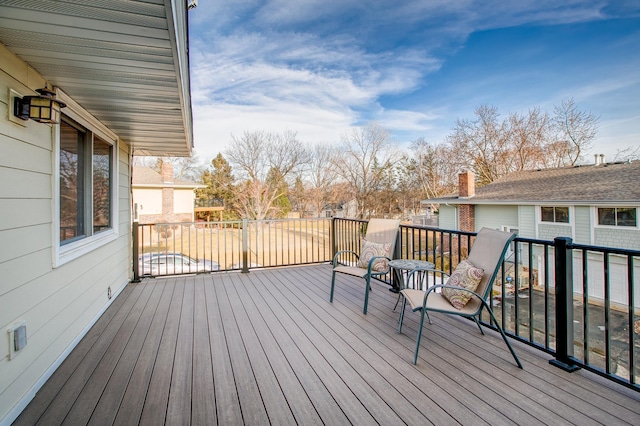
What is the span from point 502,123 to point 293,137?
1232 cm

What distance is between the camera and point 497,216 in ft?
45.9

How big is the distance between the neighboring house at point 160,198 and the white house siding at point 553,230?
15.9 metres

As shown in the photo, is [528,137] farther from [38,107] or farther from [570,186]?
[38,107]

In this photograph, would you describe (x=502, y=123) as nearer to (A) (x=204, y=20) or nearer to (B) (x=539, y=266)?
(B) (x=539, y=266)

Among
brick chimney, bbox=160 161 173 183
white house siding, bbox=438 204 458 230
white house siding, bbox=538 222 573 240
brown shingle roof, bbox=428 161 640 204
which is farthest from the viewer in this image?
brick chimney, bbox=160 161 173 183

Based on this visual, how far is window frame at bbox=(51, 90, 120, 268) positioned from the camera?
2.50m

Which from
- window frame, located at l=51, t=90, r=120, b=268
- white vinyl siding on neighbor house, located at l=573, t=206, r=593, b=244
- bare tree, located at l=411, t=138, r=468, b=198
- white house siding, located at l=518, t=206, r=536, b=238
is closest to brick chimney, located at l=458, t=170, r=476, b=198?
white house siding, located at l=518, t=206, r=536, b=238

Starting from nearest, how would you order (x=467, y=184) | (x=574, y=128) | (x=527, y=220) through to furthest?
(x=527, y=220), (x=467, y=184), (x=574, y=128)

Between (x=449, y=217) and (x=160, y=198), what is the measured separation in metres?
14.7

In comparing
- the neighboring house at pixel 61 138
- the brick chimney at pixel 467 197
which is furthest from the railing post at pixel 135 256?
the brick chimney at pixel 467 197

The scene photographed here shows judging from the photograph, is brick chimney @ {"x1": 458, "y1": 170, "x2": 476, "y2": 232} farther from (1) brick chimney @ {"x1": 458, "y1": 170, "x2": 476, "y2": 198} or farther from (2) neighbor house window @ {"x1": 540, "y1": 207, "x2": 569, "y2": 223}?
(2) neighbor house window @ {"x1": 540, "y1": 207, "x2": 569, "y2": 223}

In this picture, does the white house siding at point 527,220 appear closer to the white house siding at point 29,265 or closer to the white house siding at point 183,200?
the white house siding at point 29,265

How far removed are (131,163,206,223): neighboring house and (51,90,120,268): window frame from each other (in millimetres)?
11999

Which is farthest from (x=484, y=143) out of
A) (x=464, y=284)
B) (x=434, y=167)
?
(x=464, y=284)
